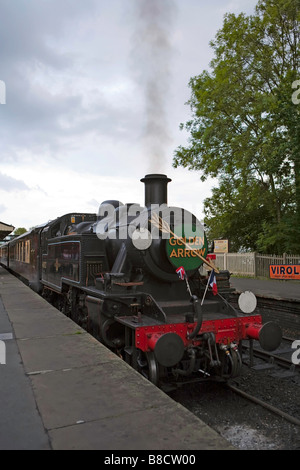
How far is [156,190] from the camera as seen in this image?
5.59m

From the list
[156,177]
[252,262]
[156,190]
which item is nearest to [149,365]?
[156,190]

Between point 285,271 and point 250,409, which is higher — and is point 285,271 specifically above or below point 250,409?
above

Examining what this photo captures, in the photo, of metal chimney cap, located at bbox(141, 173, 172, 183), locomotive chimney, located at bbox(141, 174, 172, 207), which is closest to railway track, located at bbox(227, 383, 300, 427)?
locomotive chimney, located at bbox(141, 174, 172, 207)

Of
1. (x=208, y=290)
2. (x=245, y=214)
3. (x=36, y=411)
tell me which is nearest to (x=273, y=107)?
(x=245, y=214)

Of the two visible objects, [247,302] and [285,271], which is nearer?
[247,302]

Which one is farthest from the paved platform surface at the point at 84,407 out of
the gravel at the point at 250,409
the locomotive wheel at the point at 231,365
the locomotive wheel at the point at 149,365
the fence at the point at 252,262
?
the fence at the point at 252,262

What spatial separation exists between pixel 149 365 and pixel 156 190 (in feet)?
8.73

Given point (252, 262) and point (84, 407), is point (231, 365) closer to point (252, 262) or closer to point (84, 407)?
point (84, 407)

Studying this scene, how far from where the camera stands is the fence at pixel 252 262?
16.6 metres

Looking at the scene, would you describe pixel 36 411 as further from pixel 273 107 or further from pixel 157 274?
pixel 273 107

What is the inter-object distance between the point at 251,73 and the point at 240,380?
17.3 meters

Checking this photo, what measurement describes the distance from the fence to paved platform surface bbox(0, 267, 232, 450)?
13913 mm

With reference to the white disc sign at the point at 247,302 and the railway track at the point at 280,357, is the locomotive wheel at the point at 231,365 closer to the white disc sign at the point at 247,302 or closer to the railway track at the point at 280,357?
the white disc sign at the point at 247,302

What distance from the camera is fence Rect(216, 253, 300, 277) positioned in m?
16.6
